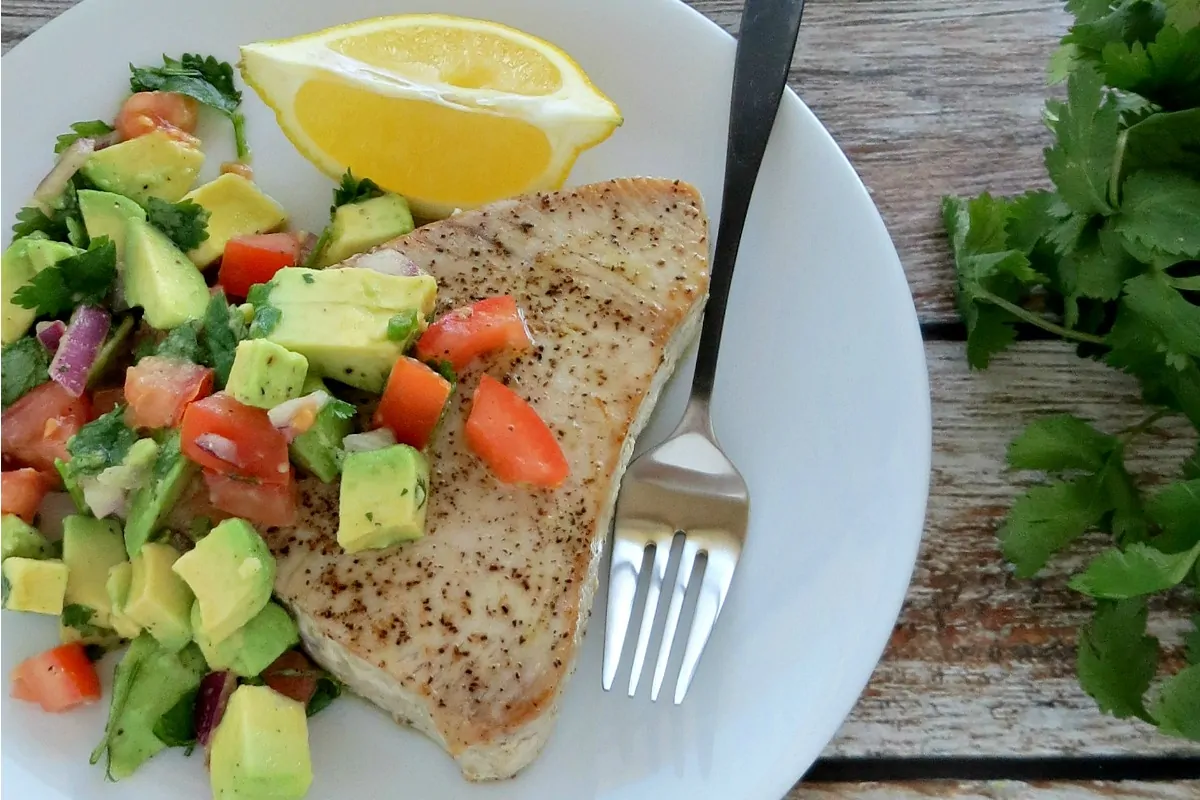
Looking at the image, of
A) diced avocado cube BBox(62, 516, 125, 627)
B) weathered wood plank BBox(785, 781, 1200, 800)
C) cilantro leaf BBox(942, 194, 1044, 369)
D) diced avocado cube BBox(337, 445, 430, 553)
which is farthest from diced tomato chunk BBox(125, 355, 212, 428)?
cilantro leaf BBox(942, 194, 1044, 369)

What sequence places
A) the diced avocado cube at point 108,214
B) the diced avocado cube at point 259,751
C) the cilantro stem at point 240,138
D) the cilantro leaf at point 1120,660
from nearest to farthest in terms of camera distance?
the diced avocado cube at point 259,751
the cilantro leaf at point 1120,660
the diced avocado cube at point 108,214
the cilantro stem at point 240,138

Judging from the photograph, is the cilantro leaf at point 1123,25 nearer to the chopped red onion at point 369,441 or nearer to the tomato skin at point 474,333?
the tomato skin at point 474,333

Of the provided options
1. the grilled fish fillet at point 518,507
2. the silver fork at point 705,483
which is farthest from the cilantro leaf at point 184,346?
the silver fork at point 705,483

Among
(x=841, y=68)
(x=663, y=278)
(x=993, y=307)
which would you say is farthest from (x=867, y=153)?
(x=663, y=278)

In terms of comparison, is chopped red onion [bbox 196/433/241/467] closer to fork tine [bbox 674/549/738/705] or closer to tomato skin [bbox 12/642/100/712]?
tomato skin [bbox 12/642/100/712]

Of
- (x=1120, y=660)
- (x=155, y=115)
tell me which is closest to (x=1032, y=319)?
(x=1120, y=660)
